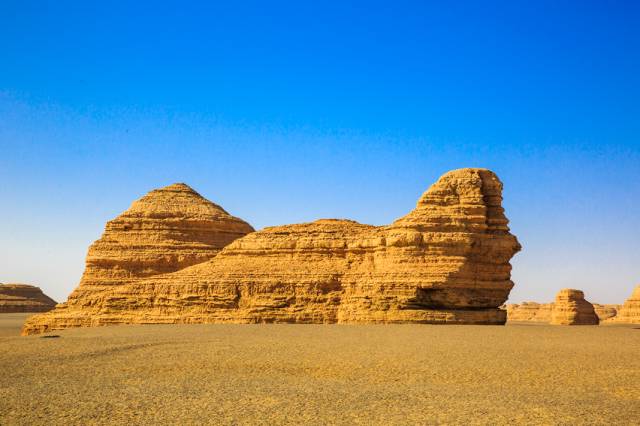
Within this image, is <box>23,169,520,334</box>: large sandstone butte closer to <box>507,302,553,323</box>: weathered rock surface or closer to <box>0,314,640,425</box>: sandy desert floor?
<box>0,314,640,425</box>: sandy desert floor

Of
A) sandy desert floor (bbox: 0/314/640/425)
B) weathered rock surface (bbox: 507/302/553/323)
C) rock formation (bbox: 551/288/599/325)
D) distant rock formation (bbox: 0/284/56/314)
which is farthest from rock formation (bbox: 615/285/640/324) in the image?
distant rock formation (bbox: 0/284/56/314)

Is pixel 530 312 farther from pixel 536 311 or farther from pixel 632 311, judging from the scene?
pixel 632 311

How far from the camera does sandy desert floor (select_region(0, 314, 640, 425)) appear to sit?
12.2 meters

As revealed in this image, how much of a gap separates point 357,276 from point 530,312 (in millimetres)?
80842

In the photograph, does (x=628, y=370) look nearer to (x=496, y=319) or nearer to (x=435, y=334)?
(x=435, y=334)

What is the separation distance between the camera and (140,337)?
27969mm

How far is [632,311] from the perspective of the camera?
78375mm

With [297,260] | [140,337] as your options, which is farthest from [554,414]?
[297,260]

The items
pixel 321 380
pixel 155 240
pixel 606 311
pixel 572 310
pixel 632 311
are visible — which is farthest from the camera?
pixel 606 311

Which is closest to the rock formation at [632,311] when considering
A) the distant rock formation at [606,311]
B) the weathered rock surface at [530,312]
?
the distant rock formation at [606,311]

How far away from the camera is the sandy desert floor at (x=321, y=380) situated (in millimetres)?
12172

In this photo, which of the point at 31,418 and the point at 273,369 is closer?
the point at 31,418

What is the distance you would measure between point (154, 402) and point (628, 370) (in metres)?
12.7

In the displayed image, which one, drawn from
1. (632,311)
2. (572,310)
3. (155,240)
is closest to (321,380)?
(155,240)
